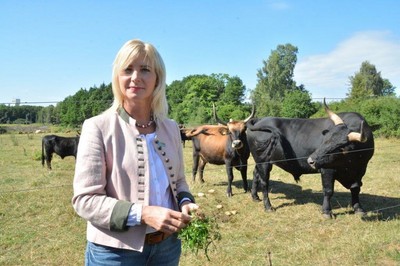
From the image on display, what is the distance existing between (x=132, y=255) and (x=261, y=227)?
4786 mm

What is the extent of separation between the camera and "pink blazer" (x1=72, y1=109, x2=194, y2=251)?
1567 millimetres

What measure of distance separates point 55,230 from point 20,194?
8.93 ft

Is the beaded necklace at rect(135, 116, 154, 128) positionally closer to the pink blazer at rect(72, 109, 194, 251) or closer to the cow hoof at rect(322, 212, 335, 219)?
the pink blazer at rect(72, 109, 194, 251)

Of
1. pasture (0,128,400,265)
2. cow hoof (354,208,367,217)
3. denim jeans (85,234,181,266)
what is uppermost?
denim jeans (85,234,181,266)

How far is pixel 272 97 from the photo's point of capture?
50.8 meters

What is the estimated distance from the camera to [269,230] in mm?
5988

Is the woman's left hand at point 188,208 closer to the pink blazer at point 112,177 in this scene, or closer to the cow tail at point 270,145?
the pink blazer at point 112,177

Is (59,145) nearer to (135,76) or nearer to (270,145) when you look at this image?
(270,145)

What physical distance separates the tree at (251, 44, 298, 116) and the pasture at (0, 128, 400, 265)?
41.7 metres

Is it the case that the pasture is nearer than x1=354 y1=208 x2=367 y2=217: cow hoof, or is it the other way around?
the pasture

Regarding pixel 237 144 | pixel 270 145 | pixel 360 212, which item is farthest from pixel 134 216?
pixel 237 144

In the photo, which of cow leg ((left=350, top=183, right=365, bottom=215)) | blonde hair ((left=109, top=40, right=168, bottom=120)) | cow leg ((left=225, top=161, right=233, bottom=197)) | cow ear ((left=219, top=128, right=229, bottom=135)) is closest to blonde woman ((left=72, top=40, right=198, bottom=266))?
blonde hair ((left=109, top=40, right=168, bottom=120))

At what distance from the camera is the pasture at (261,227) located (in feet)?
15.3

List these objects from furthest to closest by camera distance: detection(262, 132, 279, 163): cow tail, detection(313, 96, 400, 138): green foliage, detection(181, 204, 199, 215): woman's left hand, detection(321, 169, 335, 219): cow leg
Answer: detection(313, 96, 400, 138): green foliage < detection(262, 132, 279, 163): cow tail < detection(321, 169, 335, 219): cow leg < detection(181, 204, 199, 215): woman's left hand
